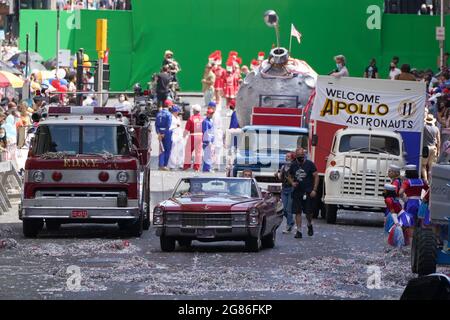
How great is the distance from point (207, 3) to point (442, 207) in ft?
135

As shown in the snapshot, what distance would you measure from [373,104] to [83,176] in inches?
331

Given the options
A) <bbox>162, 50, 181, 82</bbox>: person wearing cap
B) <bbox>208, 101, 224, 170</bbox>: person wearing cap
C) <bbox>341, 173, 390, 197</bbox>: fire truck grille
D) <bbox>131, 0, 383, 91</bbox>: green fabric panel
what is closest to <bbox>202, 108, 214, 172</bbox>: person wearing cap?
<bbox>208, 101, 224, 170</bbox>: person wearing cap

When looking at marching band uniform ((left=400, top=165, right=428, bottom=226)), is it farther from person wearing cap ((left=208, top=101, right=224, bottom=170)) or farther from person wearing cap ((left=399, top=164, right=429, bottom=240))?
person wearing cap ((left=208, top=101, right=224, bottom=170))

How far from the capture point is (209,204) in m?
25.2

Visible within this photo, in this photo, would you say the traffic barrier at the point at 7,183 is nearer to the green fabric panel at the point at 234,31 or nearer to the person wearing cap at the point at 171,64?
the person wearing cap at the point at 171,64

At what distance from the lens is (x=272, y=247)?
1048 inches

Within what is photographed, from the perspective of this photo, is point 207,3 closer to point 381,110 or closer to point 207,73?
point 207,73

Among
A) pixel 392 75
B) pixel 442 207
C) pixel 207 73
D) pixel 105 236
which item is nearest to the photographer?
pixel 442 207

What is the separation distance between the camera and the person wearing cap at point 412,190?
2567cm

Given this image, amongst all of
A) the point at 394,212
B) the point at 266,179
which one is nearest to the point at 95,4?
the point at 266,179

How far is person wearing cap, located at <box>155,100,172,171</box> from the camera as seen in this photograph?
141 ft

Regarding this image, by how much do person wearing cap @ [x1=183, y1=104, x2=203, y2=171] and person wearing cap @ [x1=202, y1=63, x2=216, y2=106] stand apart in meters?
13.0
